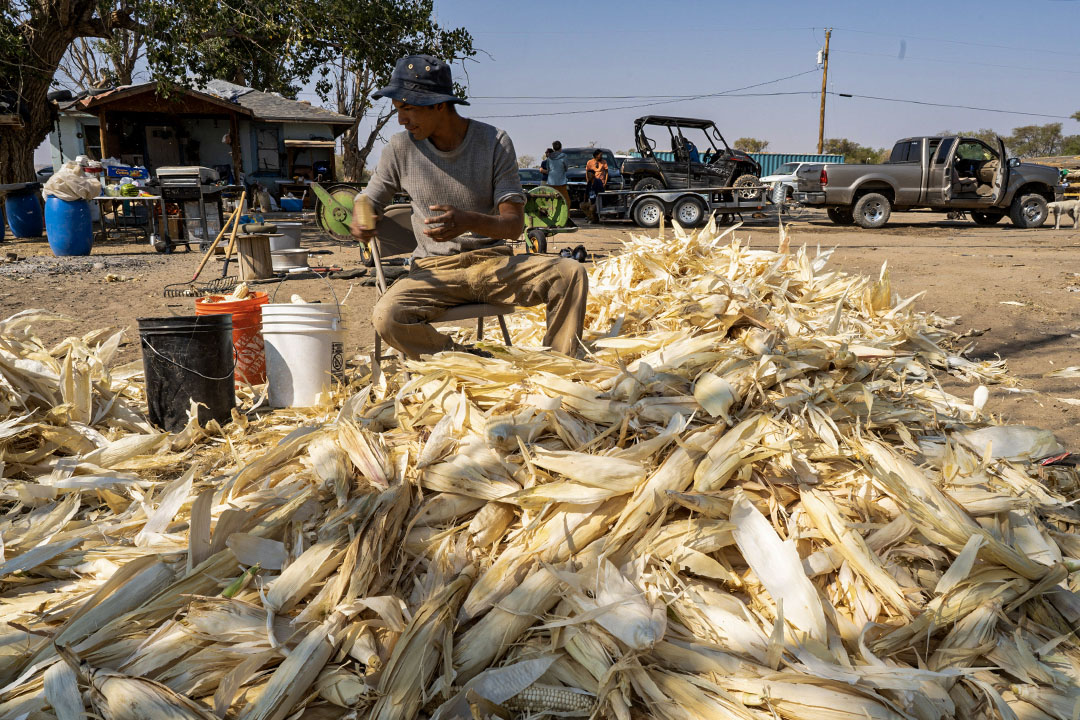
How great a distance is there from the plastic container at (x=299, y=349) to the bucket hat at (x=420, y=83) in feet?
4.06

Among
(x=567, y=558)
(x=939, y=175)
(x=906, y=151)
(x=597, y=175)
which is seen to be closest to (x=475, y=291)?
(x=567, y=558)

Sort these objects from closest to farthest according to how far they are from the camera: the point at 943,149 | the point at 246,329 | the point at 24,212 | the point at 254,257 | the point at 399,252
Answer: the point at 246,329
the point at 399,252
the point at 254,257
the point at 24,212
the point at 943,149

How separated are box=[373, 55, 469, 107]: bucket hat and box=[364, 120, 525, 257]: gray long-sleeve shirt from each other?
28 centimetres

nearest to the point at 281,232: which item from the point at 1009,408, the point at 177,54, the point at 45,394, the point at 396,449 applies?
the point at 177,54

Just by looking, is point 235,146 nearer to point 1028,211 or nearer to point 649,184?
point 649,184

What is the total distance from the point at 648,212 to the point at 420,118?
13.4m

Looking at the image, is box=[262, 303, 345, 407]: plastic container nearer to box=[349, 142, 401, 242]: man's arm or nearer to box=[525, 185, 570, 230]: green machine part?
box=[349, 142, 401, 242]: man's arm

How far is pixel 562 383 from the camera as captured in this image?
110 inches

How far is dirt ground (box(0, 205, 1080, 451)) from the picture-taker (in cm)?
441

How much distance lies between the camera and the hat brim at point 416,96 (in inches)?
137

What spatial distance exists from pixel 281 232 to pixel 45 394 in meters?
7.11

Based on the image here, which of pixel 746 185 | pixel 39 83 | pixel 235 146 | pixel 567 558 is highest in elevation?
pixel 39 83

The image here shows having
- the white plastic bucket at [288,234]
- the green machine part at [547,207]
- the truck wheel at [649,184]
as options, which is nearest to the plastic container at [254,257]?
the white plastic bucket at [288,234]

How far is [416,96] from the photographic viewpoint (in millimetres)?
3506
